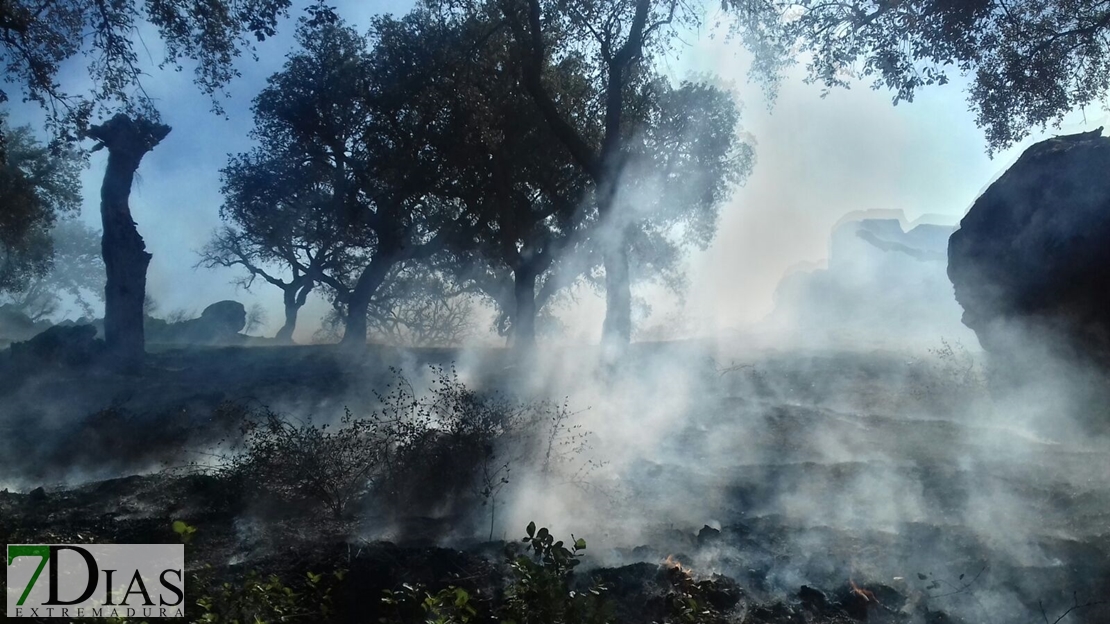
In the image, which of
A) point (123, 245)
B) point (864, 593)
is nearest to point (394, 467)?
point (864, 593)

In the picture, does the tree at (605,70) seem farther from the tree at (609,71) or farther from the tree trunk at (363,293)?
the tree trunk at (363,293)

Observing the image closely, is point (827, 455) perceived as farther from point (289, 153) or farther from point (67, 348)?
point (289, 153)

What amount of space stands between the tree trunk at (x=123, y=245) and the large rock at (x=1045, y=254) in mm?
14896

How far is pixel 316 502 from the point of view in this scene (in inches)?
265

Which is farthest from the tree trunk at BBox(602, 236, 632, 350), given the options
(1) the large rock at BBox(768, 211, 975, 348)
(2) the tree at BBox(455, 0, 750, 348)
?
(1) the large rock at BBox(768, 211, 975, 348)

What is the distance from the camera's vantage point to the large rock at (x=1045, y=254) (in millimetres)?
8609

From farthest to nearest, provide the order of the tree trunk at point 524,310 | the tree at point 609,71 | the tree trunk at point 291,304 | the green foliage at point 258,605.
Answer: the tree trunk at point 291,304 → the tree trunk at point 524,310 → the tree at point 609,71 → the green foliage at point 258,605

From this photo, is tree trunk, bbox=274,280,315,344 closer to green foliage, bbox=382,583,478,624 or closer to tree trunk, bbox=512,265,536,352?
tree trunk, bbox=512,265,536,352

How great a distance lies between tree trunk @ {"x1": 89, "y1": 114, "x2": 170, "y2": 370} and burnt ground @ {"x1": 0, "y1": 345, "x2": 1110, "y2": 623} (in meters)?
2.28

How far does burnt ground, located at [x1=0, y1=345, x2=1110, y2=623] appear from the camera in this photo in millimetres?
4914

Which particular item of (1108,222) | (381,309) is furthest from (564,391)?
(381,309)

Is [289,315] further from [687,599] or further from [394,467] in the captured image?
[687,599]

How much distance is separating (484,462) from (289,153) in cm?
1674

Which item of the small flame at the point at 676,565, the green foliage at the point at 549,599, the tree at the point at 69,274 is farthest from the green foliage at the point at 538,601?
the tree at the point at 69,274
